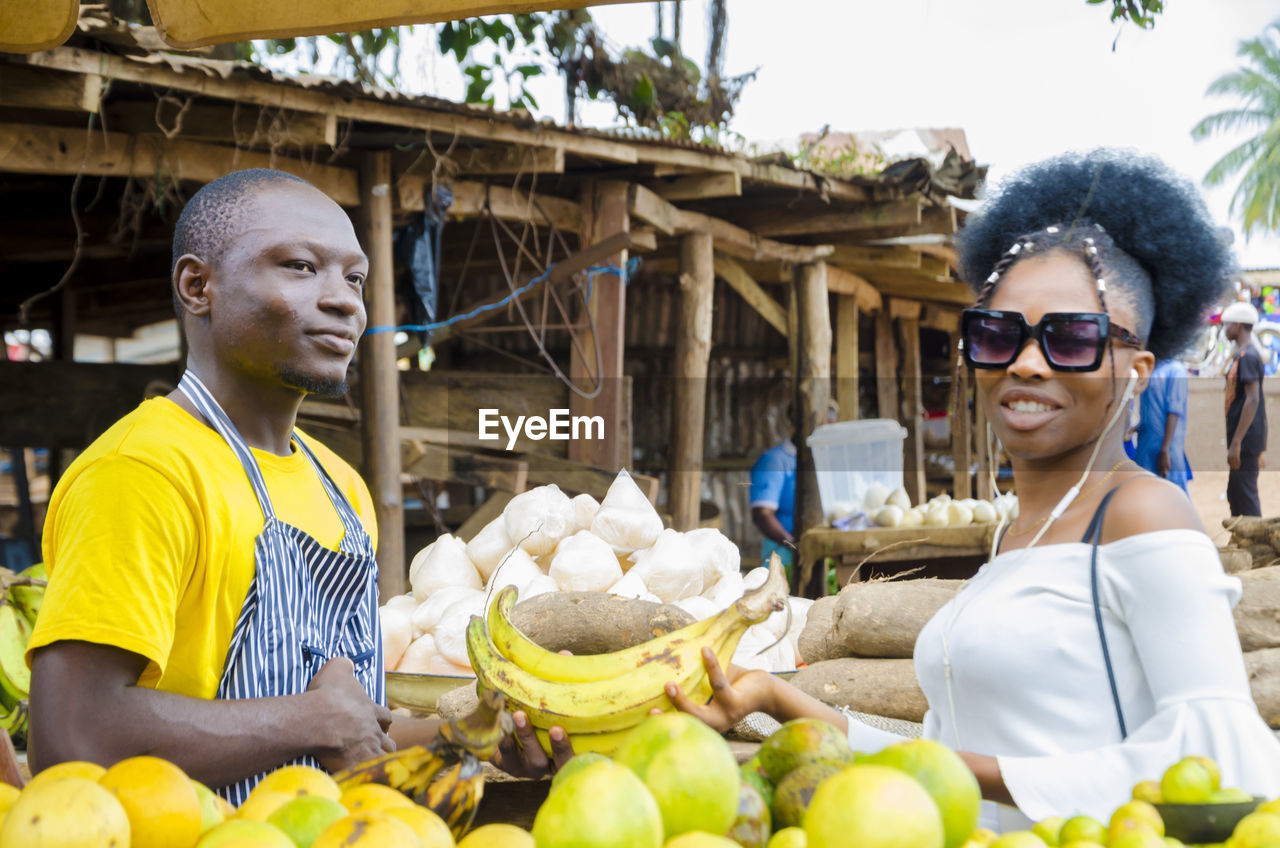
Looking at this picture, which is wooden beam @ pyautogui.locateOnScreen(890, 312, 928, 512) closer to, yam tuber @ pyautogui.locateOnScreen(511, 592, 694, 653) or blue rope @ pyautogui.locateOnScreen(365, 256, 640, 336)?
blue rope @ pyautogui.locateOnScreen(365, 256, 640, 336)

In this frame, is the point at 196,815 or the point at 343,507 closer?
the point at 196,815

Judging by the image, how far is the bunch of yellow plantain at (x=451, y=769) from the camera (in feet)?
4.33

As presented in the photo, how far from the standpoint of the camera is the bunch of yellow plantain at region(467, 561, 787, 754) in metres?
1.68

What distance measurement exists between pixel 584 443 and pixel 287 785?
5663 mm

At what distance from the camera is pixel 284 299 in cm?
198

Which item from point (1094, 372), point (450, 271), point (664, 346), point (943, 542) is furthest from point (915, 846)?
point (664, 346)

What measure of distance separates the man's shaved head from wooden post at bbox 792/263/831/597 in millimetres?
6167

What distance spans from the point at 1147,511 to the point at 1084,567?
0.13m

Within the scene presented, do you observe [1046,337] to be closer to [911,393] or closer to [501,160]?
[501,160]

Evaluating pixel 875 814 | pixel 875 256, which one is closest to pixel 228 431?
pixel 875 814

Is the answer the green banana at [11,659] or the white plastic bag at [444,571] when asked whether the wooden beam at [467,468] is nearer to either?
the white plastic bag at [444,571]

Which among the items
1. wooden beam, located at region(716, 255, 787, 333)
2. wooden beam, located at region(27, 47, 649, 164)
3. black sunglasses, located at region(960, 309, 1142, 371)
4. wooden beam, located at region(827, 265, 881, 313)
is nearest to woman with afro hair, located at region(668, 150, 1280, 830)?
black sunglasses, located at region(960, 309, 1142, 371)

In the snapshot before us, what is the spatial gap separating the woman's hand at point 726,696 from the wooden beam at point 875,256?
24.7 feet

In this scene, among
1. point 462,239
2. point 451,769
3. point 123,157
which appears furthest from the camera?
point 462,239
